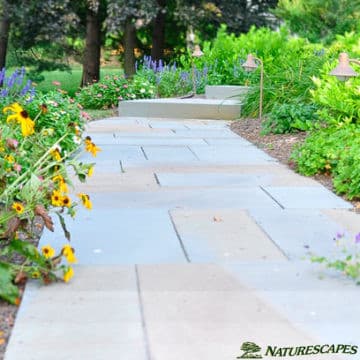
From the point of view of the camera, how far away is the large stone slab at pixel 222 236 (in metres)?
4.89

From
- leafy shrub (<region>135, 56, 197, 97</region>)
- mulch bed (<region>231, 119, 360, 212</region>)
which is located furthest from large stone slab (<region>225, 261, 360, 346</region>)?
leafy shrub (<region>135, 56, 197, 97</region>)

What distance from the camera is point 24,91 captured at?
9.74 metres

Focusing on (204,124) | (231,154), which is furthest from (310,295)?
(204,124)

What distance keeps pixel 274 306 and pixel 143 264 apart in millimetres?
991

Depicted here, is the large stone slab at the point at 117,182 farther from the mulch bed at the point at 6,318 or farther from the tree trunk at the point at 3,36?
the tree trunk at the point at 3,36

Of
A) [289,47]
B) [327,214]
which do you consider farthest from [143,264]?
[289,47]

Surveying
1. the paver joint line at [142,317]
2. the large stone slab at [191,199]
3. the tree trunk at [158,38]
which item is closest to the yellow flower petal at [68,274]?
the paver joint line at [142,317]

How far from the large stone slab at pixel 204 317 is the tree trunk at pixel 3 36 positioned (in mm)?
18028

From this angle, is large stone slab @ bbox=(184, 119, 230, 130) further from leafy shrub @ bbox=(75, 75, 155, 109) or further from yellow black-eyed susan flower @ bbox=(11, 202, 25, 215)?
yellow black-eyed susan flower @ bbox=(11, 202, 25, 215)

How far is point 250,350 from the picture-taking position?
3.44 metres

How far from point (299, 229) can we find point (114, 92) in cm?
1023

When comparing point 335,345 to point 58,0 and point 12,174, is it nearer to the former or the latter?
point 12,174

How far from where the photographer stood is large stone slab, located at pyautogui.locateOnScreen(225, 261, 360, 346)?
145 inches

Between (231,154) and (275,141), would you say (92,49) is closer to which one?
(275,141)
